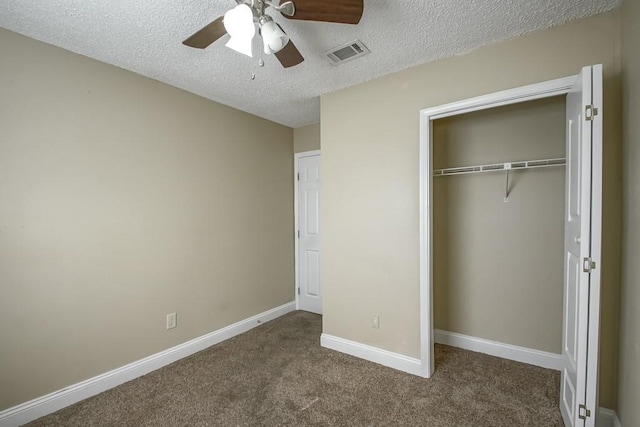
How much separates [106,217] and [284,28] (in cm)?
189

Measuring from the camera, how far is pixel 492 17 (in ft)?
5.76

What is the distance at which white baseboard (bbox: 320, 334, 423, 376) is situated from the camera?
238cm

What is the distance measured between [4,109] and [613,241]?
3734 millimetres

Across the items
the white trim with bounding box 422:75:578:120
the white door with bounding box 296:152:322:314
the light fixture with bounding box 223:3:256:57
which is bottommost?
the white door with bounding box 296:152:322:314

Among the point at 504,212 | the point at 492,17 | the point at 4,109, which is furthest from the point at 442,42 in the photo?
the point at 4,109

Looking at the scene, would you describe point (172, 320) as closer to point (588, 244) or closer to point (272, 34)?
point (272, 34)

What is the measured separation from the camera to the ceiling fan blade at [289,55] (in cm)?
160

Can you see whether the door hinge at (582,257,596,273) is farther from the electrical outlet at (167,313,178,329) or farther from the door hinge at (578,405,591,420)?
the electrical outlet at (167,313,178,329)

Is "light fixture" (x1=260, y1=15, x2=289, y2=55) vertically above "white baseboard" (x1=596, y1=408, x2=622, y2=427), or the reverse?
"light fixture" (x1=260, y1=15, x2=289, y2=55)

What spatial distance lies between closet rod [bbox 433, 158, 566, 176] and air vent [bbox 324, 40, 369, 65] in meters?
1.31

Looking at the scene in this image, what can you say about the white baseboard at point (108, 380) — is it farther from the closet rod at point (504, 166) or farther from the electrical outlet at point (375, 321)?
the closet rod at point (504, 166)

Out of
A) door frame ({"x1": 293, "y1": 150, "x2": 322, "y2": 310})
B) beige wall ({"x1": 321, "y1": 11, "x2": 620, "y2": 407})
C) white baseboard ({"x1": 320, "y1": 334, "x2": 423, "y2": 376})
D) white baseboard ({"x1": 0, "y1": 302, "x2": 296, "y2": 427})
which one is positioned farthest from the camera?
door frame ({"x1": 293, "y1": 150, "x2": 322, "y2": 310})

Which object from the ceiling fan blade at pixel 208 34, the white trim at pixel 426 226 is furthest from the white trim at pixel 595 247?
the ceiling fan blade at pixel 208 34

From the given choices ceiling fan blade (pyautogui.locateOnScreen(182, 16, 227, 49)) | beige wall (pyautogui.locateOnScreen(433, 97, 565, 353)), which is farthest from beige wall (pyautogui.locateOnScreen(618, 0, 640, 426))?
ceiling fan blade (pyautogui.locateOnScreen(182, 16, 227, 49))
